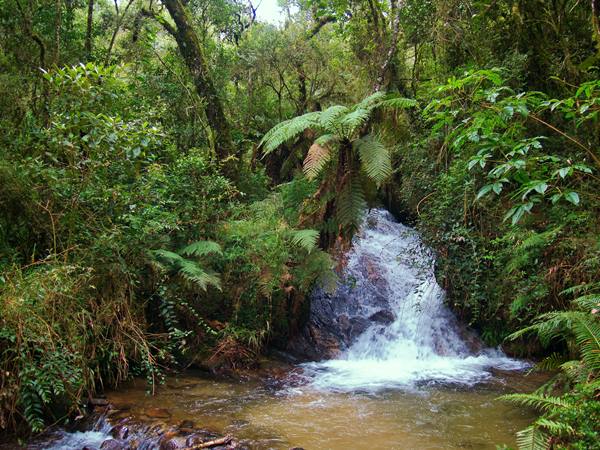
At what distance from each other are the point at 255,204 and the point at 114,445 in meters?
4.27

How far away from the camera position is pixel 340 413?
195 inches

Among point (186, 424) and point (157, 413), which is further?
point (157, 413)

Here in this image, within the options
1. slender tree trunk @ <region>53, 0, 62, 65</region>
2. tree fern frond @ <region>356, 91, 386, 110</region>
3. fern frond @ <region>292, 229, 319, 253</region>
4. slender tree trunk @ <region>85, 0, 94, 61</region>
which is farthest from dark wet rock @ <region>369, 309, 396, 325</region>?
slender tree trunk @ <region>85, 0, 94, 61</region>

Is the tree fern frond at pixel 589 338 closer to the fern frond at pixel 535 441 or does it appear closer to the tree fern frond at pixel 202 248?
the fern frond at pixel 535 441

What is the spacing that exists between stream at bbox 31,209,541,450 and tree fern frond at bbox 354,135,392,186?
2.57 meters

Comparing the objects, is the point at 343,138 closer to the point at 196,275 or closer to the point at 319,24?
the point at 196,275

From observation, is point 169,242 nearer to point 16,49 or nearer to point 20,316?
point 20,316

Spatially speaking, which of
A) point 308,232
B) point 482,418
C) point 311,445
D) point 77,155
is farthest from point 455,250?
point 77,155

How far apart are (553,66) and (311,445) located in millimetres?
6907

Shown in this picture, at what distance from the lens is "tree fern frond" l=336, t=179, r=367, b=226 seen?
623cm

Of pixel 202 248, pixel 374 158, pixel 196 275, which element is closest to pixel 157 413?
pixel 196 275

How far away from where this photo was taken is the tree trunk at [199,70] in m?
8.80

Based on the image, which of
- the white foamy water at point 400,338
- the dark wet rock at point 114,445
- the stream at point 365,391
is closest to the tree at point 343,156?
the white foamy water at point 400,338

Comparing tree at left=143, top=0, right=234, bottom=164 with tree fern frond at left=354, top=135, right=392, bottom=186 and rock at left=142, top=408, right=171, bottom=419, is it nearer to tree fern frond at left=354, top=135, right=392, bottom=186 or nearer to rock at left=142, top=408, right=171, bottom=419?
tree fern frond at left=354, top=135, right=392, bottom=186
